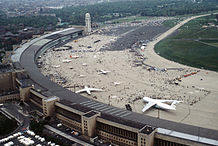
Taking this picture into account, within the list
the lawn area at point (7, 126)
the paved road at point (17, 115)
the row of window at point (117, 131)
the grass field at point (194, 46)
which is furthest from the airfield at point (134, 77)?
the lawn area at point (7, 126)

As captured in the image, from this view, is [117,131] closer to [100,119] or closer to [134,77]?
[100,119]

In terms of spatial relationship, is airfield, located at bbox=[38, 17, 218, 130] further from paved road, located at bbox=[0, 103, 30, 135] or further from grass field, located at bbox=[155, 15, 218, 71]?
paved road, located at bbox=[0, 103, 30, 135]

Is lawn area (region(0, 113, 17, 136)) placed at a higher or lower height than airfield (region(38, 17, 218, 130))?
higher

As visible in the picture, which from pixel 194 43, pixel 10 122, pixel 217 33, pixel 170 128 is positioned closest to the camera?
pixel 170 128

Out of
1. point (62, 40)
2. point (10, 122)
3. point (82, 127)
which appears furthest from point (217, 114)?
point (62, 40)

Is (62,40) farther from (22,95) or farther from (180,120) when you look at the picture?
(180,120)

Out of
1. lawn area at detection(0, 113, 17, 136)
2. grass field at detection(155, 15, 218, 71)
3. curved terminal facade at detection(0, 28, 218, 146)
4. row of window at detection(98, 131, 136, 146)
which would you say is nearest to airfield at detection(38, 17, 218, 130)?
grass field at detection(155, 15, 218, 71)
